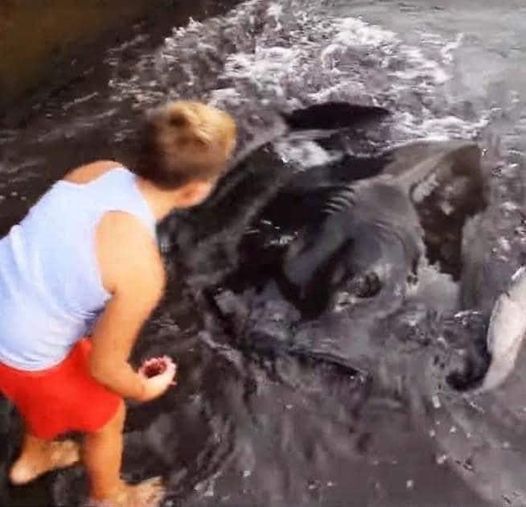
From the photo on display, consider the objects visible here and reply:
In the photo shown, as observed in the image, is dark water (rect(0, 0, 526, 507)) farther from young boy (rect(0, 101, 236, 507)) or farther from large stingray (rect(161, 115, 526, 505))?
young boy (rect(0, 101, 236, 507))

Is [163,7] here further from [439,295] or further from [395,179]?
[439,295]

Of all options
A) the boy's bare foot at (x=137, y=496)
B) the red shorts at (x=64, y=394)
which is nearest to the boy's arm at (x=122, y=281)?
the red shorts at (x=64, y=394)

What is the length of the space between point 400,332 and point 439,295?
0.19 m

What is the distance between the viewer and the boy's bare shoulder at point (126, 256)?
236 cm

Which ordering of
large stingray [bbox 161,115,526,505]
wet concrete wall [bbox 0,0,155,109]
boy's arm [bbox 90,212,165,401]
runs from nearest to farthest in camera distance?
boy's arm [bbox 90,212,165,401]
large stingray [bbox 161,115,526,505]
wet concrete wall [bbox 0,0,155,109]

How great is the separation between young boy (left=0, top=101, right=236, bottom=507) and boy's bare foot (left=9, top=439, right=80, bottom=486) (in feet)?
1.19

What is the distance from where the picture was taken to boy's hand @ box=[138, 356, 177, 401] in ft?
8.63

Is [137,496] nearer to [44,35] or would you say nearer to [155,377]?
[155,377]

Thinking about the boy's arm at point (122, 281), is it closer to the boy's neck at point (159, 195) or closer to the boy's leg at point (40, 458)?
the boy's neck at point (159, 195)

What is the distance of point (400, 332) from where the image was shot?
11.4 ft

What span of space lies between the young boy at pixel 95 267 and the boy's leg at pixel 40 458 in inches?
14.1

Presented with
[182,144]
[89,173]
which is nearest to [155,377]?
[89,173]

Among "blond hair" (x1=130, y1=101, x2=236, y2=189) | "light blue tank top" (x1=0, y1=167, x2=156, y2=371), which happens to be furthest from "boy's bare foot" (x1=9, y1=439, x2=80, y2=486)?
"blond hair" (x1=130, y1=101, x2=236, y2=189)

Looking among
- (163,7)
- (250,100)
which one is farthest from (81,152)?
(163,7)
